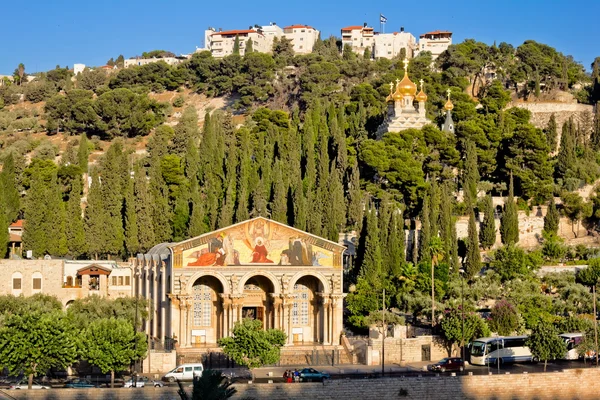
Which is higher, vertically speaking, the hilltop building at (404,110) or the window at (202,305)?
the hilltop building at (404,110)

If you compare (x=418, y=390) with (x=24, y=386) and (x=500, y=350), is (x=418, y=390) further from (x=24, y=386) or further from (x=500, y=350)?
(x=24, y=386)

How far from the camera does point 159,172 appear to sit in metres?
73.1

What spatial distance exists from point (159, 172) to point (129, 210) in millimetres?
5972

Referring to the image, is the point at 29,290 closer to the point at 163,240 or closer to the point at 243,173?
the point at 163,240

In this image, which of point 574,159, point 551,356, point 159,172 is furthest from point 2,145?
point 551,356

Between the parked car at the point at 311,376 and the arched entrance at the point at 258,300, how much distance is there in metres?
11.6

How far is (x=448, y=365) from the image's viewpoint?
4906cm

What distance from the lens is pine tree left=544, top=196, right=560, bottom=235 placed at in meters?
74.8

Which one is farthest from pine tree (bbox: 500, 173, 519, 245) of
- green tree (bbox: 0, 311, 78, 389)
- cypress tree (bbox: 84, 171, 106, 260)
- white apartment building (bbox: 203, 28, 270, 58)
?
white apartment building (bbox: 203, 28, 270, 58)

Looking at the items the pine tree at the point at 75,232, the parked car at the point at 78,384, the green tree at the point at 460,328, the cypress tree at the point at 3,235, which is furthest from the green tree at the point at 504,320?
the cypress tree at the point at 3,235


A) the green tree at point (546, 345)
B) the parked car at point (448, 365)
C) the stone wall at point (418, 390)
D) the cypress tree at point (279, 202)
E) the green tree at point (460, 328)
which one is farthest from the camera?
the cypress tree at point (279, 202)

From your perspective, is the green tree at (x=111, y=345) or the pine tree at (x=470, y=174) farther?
the pine tree at (x=470, y=174)

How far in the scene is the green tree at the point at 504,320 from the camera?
54531 millimetres

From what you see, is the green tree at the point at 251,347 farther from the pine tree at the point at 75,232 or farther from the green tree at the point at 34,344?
the pine tree at the point at 75,232
